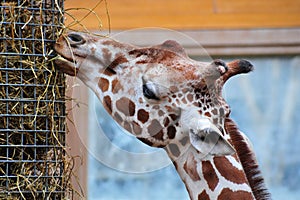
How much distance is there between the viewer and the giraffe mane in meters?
3.47

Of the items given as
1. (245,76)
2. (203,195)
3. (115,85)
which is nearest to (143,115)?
(115,85)

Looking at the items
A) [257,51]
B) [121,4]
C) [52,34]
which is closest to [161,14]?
[121,4]

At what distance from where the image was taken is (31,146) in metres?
3.38

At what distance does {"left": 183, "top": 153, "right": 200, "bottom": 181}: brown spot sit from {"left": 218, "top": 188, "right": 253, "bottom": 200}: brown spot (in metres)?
0.11

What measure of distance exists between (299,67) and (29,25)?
399cm

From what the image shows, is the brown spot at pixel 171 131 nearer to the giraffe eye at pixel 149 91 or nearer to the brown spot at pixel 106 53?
the giraffe eye at pixel 149 91

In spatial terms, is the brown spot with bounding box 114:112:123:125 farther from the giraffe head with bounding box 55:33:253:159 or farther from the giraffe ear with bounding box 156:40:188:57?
the giraffe ear with bounding box 156:40:188:57

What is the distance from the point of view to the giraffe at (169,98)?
3314mm

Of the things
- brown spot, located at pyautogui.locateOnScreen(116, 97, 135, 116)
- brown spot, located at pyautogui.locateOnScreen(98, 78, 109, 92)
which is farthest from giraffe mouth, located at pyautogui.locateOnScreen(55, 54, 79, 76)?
brown spot, located at pyautogui.locateOnScreen(116, 97, 135, 116)

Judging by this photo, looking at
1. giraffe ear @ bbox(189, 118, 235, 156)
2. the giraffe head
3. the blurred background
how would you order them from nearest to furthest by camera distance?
giraffe ear @ bbox(189, 118, 235, 156)
the giraffe head
the blurred background

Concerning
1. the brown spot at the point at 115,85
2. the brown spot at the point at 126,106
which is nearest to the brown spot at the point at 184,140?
the brown spot at the point at 126,106

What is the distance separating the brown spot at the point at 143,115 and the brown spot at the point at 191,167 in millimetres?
224

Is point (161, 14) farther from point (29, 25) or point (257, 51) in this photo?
point (29, 25)

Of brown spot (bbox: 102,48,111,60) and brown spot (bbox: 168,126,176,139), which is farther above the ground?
brown spot (bbox: 102,48,111,60)
